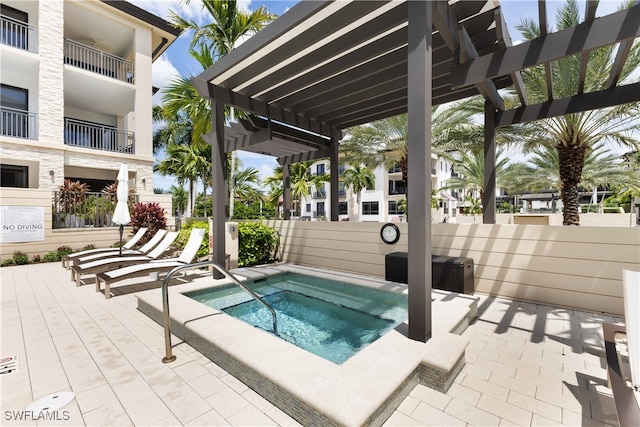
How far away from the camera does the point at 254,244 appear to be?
27.4 feet

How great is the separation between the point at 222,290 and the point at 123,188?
14.3 feet

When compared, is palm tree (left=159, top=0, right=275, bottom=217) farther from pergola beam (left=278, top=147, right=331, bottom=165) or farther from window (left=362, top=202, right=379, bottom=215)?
window (left=362, top=202, right=379, bottom=215)

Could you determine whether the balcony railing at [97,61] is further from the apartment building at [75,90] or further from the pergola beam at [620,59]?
the pergola beam at [620,59]

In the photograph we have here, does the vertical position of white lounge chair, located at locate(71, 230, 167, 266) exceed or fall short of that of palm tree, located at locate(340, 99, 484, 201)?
it falls short

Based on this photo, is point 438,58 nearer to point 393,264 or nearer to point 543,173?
point 393,264

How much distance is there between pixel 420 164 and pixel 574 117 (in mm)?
8085

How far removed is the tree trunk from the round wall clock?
19.3 feet

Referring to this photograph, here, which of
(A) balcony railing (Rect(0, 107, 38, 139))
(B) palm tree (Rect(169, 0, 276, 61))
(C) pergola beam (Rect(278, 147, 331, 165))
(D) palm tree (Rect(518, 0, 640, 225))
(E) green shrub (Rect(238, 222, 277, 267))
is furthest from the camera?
(A) balcony railing (Rect(0, 107, 38, 139))

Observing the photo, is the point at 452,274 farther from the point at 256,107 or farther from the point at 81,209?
the point at 81,209

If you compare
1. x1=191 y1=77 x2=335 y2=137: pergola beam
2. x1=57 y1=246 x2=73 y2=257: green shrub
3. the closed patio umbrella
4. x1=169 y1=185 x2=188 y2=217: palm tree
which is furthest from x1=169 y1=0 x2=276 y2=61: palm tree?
x1=169 y1=185 x2=188 y2=217: palm tree

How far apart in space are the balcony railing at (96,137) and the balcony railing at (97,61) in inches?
98.8

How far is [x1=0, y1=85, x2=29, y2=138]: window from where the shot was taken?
→ 1098 centimetres

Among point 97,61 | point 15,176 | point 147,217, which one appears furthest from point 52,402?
point 97,61

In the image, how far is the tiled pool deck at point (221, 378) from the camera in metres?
2.20
